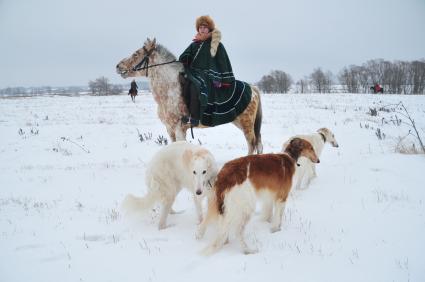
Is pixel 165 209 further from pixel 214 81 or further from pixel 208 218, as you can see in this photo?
pixel 214 81

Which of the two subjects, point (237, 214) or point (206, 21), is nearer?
point (237, 214)

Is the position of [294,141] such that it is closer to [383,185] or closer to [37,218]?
[383,185]

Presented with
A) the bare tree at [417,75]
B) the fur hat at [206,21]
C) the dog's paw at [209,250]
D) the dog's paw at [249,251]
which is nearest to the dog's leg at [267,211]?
the dog's paw at [249,251]

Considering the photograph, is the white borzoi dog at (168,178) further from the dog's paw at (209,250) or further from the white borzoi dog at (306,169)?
the white borzoi dog at (306,169)

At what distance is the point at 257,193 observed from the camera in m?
3.76

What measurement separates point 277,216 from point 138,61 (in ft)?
14.5

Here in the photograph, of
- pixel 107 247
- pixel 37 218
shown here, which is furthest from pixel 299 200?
pixel 37 218

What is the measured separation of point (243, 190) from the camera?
3566mm

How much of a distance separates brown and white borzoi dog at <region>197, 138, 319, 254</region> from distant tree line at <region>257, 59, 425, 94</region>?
56.3 meters

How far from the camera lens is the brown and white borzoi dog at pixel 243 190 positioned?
3.55 m

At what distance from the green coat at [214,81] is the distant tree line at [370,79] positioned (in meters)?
54.0

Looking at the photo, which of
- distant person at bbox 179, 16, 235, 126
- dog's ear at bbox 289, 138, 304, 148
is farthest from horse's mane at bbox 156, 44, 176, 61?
dog's ear at bbox 289, 138, 304, 148

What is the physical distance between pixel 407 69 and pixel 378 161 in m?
69.6

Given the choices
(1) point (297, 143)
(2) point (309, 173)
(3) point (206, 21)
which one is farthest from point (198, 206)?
(3) point (206, 21)
